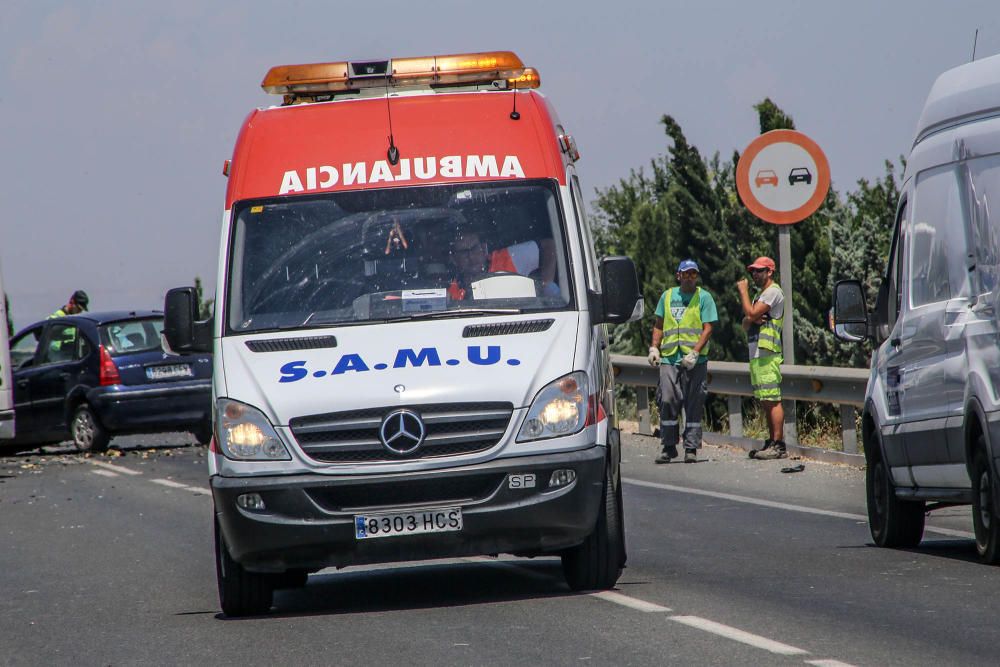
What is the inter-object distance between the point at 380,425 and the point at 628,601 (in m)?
1.42

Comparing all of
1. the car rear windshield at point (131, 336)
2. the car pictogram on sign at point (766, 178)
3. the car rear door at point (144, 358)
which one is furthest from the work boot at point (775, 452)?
the car rear windshield at point (131, 336)

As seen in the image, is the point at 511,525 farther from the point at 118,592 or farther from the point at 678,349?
the point at 678,349

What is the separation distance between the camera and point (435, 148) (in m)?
9.88

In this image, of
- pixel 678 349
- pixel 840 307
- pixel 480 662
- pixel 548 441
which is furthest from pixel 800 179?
pixel 480 662

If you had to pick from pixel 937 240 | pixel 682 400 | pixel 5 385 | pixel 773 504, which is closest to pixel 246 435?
pixel 937 240

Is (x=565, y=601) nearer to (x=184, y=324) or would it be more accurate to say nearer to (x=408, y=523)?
(x=408, y=523)

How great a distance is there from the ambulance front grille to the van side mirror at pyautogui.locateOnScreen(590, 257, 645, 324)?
3.28 feet

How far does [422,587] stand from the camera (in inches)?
393

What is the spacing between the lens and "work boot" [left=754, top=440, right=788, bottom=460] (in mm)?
17922

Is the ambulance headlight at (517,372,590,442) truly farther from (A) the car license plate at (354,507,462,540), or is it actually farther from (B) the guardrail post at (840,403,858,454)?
(B) the guardrail post at (840,403,858,454)

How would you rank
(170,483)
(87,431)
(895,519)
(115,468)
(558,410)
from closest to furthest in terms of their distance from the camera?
1. (558,410)
2. (895,519)
3. (170,483)
4. (115,468)
5. (87,431)

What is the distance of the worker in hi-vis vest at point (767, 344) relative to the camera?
57.7ft

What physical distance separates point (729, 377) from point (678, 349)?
2016mm

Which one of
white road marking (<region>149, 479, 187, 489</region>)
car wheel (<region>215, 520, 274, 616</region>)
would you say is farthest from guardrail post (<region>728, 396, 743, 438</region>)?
car wheel (<region>215, 520, 274, 616</region>)
